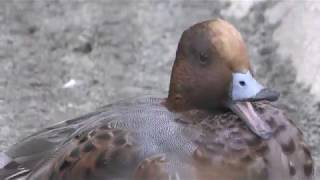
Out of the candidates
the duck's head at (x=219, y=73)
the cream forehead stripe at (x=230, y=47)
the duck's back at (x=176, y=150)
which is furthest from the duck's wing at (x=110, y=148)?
the cream forehead stripe at (x=230, y=47)

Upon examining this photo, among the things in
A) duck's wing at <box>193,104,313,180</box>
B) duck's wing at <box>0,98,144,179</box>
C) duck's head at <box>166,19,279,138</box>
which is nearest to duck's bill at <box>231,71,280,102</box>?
duck's head at <box>166,19,279,138</box>

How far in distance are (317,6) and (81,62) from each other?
102 cm

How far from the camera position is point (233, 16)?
4.61 metres

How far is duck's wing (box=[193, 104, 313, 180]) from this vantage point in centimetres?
269

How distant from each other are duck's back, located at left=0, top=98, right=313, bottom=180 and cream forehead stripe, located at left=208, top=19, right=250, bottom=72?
0.54 ft

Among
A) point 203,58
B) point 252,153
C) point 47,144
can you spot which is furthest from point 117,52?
point 252,153

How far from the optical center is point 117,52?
4453 mm

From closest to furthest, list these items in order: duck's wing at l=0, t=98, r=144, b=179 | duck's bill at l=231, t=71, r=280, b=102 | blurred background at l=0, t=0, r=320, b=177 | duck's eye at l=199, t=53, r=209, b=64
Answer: duck's bill at l=231, t=71, r=280, b=102
duck's eye at l=199, t=53, r=209, b=64
duck's wing at l=0, t=98, r=144, b=179
blurred background at l=0, t=0, r=320, b=177

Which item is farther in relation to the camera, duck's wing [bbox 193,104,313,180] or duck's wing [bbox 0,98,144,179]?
duck's wing [bbox 0,98,144,179]

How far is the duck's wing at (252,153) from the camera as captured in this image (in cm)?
269

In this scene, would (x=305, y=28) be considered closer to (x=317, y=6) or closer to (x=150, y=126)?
(x=317, y=6)

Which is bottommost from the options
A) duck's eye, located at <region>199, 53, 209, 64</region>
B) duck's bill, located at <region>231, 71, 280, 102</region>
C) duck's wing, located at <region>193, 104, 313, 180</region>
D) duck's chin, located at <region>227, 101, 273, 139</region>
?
duck's wing, located at <region>193, 104, 313, 180</region>

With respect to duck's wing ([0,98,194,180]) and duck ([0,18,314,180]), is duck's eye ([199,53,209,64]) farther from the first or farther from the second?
duck's wing ([0,98,194,180])

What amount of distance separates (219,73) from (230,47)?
0.08 m
